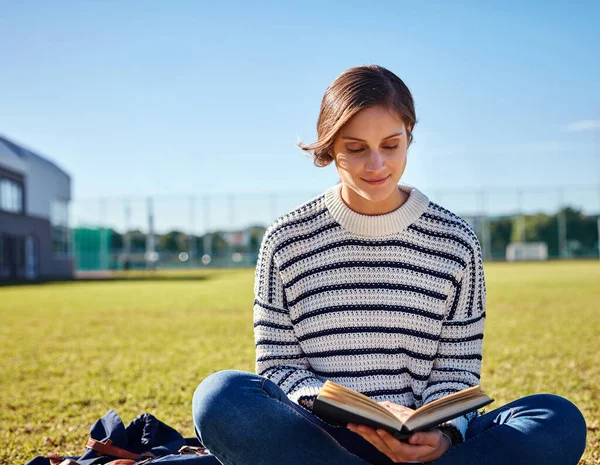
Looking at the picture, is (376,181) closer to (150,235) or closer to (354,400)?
(354,400)

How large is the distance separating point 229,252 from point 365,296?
115 feet

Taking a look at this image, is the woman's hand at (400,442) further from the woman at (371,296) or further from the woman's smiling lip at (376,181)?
the woman's smiling lip at (376,181)

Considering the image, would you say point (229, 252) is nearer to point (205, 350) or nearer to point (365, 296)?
point (205, 350)

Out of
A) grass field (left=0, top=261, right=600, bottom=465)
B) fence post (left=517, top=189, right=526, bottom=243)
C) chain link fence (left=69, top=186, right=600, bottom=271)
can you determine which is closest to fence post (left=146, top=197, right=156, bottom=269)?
chain link fence (left=69, top=186, right=600, bottom=271)

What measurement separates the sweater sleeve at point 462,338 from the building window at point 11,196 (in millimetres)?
26922

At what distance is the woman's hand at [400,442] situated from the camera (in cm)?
151

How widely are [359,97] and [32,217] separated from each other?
2949 centimetres

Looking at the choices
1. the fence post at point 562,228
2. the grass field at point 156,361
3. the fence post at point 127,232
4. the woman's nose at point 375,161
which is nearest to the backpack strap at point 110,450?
the grass field at point 156,361

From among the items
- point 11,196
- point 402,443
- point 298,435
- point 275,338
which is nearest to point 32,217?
Answer: point 11,196

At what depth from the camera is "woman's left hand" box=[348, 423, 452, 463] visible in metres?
1.51

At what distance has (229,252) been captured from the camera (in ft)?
120

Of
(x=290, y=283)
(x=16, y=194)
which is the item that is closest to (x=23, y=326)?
(x=290, y=283)

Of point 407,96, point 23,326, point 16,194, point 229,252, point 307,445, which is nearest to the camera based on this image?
point 307,445

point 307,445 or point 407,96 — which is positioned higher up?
point 407,96
